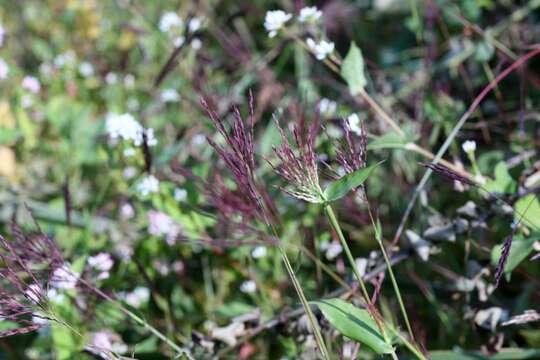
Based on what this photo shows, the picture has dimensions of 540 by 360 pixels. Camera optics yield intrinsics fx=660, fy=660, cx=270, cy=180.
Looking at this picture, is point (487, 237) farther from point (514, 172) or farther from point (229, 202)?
point (229, 202)

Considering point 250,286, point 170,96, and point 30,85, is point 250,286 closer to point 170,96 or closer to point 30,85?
point 170,96

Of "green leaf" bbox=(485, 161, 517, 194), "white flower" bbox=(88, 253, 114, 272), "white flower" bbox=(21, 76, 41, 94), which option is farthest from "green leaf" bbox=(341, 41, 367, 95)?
"white flower" bbox=(21, 76, 41, 94)

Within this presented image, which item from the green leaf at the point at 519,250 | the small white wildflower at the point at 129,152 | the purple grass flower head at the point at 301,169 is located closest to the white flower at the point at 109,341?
the small white wildflower at the point at 129,152

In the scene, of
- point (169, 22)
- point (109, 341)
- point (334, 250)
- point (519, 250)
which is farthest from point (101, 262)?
point (169, 22)

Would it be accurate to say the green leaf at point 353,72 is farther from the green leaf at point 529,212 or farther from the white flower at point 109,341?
the white flower at point 109,341

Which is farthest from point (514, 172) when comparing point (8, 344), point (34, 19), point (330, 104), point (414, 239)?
point (34, 19)

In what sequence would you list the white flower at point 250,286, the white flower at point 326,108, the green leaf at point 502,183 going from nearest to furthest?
1. the green leaf at point 502,183
2. the white flower at point 250,286
3. the white flower at point 326,108
